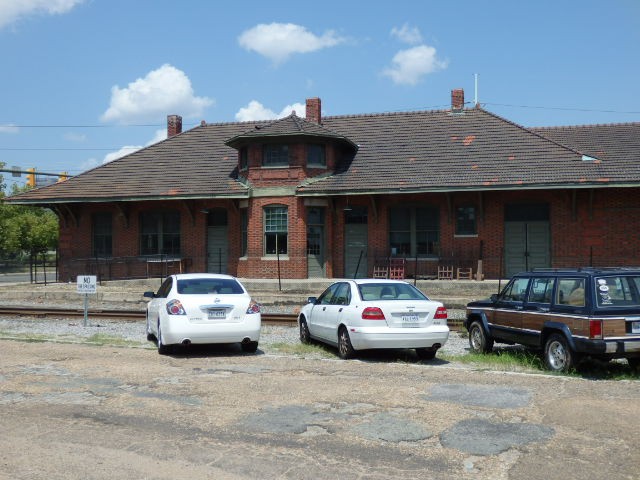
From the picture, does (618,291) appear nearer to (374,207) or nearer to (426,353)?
(426,353)

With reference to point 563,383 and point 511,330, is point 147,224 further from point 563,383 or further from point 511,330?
point 563,383

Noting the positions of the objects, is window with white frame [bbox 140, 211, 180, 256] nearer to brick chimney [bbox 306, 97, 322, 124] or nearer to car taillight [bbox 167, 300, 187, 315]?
brick chimney [bbox 306, 97, 322, 124]

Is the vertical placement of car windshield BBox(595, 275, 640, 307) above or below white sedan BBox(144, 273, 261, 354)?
above

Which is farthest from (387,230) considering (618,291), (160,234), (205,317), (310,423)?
(310,423)

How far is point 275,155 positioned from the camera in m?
26.4

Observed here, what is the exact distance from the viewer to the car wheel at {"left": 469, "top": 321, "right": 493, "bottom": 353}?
40.4 ft

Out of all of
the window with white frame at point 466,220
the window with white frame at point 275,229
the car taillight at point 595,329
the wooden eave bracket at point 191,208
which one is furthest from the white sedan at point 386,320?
the wooden eave bracket at point 191,208

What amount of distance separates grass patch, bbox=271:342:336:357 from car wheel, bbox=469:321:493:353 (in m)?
2.62

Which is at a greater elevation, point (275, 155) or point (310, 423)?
point (275, 155)

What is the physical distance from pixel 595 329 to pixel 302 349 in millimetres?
5377

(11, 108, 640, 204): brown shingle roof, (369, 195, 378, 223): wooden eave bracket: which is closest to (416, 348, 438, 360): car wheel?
(11, 108, 640, 204): brown shingle roof

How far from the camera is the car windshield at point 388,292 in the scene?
11.6 m

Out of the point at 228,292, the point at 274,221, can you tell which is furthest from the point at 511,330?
the point at 274,221

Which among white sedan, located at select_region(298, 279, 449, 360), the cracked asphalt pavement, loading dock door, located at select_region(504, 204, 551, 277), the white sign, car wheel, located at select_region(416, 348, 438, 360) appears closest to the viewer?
the cracked asphalt pavement
